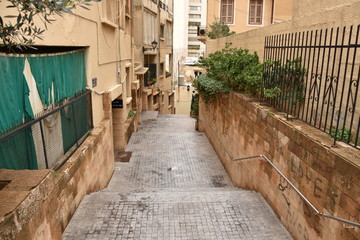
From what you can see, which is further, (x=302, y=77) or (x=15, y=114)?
(x=302, y=77)

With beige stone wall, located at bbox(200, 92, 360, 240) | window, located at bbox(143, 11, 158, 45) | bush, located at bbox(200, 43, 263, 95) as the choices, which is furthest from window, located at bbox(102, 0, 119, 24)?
window, located at bbox(143, 11, 158, 45)

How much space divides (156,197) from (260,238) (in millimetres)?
2363

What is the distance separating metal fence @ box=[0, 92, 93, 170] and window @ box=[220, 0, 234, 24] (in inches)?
546

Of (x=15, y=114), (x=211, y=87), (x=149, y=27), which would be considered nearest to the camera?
(x=15, y=114)

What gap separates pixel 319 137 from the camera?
4.42 meters

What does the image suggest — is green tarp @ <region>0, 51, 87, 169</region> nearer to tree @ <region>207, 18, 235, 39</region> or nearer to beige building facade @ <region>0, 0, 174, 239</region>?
beige building facade @ <region>0, 0, 174, 239</region>

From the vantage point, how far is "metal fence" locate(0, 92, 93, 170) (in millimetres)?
4073

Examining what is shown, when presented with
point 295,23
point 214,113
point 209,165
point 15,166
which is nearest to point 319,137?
point 295,23

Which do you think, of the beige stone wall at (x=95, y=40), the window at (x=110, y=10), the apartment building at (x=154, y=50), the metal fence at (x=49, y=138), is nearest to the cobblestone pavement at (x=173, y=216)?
the metal fence at (x=49, y=138)

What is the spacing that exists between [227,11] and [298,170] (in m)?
16.1

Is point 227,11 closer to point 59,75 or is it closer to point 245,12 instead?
point 245,12

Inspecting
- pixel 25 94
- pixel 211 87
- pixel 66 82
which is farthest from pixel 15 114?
pixel 211 87

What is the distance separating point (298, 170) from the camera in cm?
476

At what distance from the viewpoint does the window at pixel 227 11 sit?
1862cm
